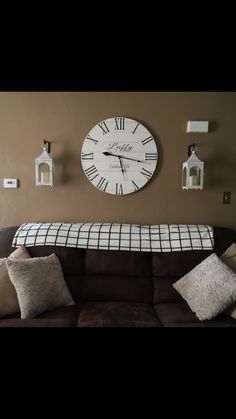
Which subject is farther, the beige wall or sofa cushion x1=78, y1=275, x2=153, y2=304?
the beige wall

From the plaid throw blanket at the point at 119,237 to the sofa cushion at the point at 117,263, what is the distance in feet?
0.14

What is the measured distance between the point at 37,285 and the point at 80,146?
1.18 metres

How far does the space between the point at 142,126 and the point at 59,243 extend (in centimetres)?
113

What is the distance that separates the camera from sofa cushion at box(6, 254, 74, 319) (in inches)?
81.1

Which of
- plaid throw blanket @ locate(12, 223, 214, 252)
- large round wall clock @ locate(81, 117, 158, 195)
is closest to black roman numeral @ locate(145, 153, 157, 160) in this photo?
large round wall clock @ locate(81, 117, 158, 195)

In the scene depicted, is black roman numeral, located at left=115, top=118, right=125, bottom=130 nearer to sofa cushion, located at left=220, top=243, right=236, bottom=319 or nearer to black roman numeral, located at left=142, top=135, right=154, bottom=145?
black roman numeral, located at left=142, top=135, right=154, bottom=145

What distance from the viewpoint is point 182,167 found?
2.68 m

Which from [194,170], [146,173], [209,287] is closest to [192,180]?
[194,170]

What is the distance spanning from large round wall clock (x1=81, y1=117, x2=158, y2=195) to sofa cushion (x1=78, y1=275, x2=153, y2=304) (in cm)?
71

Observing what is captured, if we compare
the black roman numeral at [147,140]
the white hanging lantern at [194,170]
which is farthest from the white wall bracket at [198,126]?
the black roman numeral at [147,140]

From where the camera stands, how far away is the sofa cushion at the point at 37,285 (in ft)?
6.76
